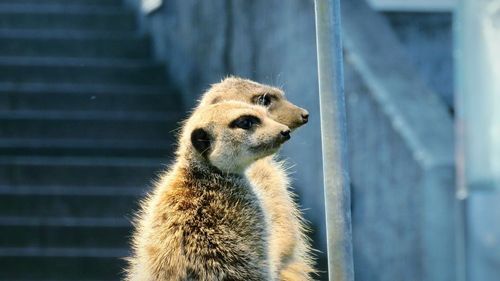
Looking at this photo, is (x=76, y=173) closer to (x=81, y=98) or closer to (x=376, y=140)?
(x=81, y=98)

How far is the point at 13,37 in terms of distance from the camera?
11180 millimetres

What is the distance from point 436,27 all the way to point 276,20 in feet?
6.60

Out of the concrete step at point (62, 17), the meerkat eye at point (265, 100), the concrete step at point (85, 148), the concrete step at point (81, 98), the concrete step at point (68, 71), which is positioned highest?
the concrete step at point (62, 17)

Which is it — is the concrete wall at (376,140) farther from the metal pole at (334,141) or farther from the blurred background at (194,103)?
the metal pole at (334,141)

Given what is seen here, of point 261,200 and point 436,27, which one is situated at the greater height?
point 436,27

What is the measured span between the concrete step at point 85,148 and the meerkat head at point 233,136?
573 centimetres

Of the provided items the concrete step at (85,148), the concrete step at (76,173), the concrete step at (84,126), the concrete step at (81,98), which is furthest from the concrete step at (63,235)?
the concrete step at (81,98)

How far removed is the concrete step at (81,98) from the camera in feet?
34.0

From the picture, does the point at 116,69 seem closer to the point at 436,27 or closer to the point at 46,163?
the point at 46,163

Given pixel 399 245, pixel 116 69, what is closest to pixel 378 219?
pixel 399 245

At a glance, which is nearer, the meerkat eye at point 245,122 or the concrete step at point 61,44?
the meerkat eye at point 245,122

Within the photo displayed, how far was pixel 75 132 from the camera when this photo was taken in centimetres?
1014

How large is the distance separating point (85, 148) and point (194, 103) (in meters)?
1.06

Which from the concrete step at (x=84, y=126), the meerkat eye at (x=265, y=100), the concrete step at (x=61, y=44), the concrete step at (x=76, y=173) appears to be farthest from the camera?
the concrete step at (x=61, y=44)
